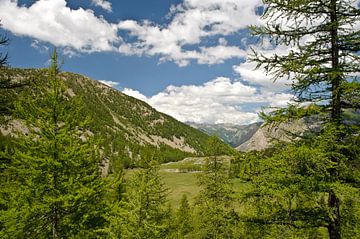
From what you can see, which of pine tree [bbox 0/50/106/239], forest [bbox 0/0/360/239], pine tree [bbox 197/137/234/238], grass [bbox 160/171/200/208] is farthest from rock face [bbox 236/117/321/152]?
grass [bbox 160/171/200/208]

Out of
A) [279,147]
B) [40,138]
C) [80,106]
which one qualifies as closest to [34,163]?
[40,138]

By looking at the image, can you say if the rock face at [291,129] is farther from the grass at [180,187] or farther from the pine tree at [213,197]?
the grass at [180,187]

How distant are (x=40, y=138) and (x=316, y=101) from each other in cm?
1003

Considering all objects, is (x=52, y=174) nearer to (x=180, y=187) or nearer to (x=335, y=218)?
(x=335, y=218)

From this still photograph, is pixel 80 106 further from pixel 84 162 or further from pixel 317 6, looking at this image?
pixel 317 6

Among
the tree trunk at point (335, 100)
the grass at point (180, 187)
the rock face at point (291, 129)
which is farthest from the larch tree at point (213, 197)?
the grass at point (180, 187)

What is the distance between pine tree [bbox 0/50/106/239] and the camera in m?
11.3

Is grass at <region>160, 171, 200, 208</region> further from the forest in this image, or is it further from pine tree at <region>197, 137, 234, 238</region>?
the forest

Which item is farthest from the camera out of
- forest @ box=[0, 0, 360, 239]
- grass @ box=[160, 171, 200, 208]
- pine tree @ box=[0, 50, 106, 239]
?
grass @ box=[160, 171, 200, 208]

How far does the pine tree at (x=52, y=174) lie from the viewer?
11.3 meters

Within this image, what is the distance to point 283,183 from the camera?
8.00 meters

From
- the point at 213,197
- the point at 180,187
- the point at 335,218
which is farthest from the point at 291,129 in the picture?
the point at 180,187

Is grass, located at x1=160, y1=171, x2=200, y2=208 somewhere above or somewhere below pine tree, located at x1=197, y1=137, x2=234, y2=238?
below

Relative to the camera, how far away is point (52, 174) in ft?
38.6
